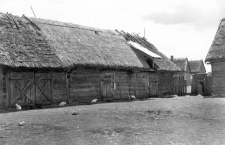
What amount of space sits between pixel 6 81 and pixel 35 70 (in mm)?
1712

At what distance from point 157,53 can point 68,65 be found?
13066mm

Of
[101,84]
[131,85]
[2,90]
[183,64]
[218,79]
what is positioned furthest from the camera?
[183,64]

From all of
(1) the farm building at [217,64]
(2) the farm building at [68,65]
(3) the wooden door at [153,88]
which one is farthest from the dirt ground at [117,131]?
(3) the wooden door at [153,88]

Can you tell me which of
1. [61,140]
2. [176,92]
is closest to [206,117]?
[61,140]

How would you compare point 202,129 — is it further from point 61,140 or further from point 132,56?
point 132,56

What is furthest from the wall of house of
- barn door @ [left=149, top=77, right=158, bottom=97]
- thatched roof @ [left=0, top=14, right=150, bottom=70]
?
barn door @ [left=149, top=77, right=158, bottom=97]

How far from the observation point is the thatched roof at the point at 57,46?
16.1m

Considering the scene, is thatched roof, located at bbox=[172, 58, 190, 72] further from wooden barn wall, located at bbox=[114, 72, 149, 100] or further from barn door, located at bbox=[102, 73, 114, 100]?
barn door, located at bbox=[102, 73, 114, 100]

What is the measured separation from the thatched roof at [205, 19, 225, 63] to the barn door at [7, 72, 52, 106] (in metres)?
11.8

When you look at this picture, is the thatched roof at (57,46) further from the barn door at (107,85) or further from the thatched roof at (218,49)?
the thatched roof at (218,49)

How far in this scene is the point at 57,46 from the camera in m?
18.7

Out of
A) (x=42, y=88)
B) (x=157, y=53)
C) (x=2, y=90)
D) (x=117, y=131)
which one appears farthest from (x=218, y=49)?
(x=117, y=131)

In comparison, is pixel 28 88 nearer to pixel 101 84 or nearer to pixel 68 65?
pixel 68 65

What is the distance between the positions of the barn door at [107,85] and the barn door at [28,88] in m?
4.50
